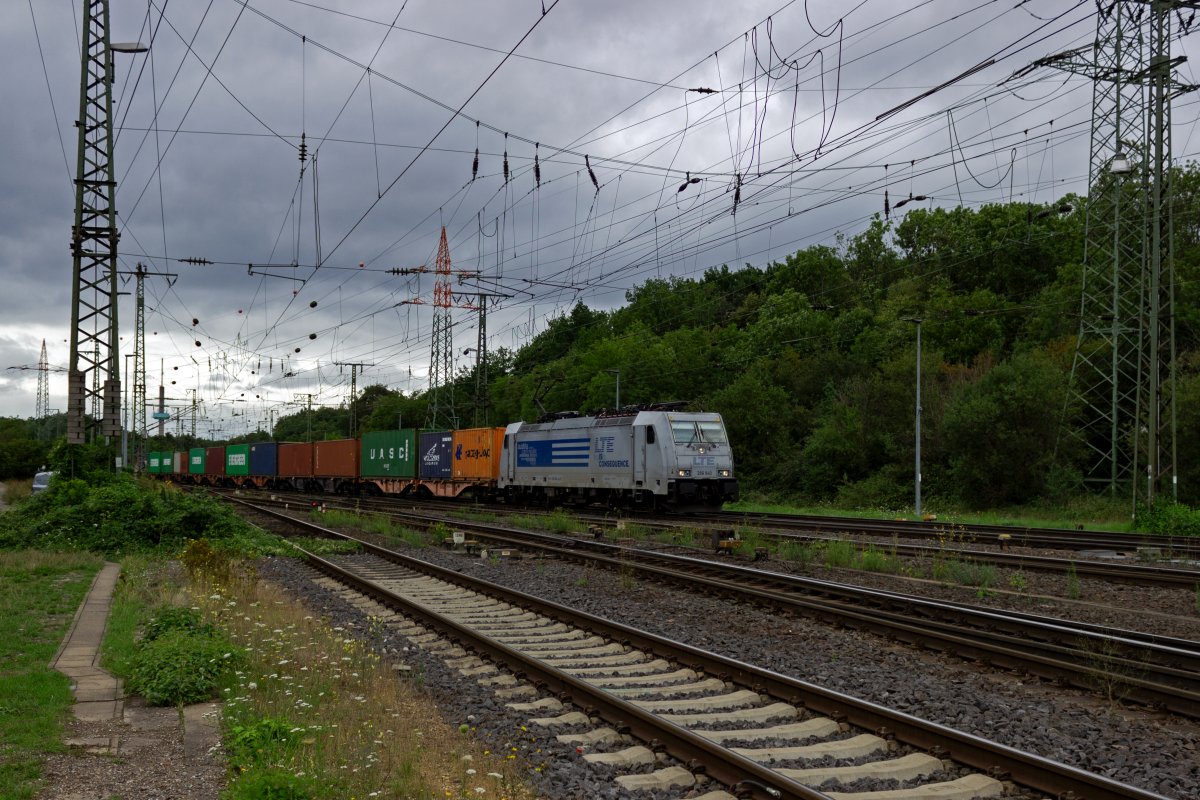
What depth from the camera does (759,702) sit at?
790 cm

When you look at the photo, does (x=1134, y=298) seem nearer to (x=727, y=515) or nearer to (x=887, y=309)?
(x=727, y=515)

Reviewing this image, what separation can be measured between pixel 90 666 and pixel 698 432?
21.5 metres

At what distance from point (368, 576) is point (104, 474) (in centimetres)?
1256

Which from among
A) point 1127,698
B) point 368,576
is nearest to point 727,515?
point 368,576

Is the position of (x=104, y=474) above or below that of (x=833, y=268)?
below

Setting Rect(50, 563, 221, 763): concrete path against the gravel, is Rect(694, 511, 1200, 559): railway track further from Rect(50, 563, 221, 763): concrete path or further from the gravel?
Rect(50, 563, 221, 763): concrete path

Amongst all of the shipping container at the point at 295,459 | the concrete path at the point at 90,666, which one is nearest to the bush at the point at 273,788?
the concrete path at the point at 90,666

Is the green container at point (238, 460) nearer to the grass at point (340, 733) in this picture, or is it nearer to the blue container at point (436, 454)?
the blue container at point (436, 454)

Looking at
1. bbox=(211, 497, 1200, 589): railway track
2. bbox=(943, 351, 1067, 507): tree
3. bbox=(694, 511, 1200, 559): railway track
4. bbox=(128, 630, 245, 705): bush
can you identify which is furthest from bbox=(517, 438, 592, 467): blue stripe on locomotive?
bbox=(128, 630, 245, 705): bush

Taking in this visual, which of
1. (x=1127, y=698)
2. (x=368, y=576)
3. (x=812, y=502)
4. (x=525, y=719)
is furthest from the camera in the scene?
(x=812, y=502)

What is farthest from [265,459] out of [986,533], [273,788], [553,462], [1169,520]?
[273,788]

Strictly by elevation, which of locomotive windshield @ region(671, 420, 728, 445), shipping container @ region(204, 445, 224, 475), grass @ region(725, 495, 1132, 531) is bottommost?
grass @ region(725, 495, 1132, 531)

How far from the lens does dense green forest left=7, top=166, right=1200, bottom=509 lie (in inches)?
1346

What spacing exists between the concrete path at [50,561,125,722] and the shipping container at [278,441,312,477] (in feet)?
142
